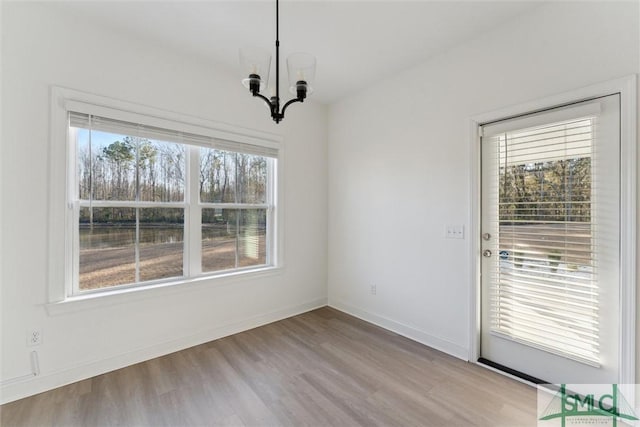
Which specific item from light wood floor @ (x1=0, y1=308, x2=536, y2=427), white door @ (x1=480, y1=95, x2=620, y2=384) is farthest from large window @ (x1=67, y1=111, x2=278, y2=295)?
white door @ (x1=480, y1=95, x2=620, y2=384)

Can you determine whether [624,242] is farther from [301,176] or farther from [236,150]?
[236,150]

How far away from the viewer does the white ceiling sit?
2070 millimetres

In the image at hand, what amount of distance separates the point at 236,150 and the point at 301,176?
931 millimetres

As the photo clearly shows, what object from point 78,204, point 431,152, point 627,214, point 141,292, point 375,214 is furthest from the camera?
point 375,214

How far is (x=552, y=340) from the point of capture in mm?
2061

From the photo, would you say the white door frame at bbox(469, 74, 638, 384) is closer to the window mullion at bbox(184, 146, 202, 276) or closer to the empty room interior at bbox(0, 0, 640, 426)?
the empty room interior at bbox(0, 0, 640, 426)

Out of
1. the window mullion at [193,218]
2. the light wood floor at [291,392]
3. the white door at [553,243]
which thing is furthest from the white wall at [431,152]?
the window mullion at [193,218]

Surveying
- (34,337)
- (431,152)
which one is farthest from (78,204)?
(431,152)

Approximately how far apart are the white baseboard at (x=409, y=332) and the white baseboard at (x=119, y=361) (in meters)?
0.87

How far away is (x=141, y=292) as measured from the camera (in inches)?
96.6

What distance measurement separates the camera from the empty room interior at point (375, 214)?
6.00 feet

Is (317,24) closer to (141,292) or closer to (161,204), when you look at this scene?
(161,204)

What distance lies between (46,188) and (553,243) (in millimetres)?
3867

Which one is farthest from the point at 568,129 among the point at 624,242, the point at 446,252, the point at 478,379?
the point at 478,379
